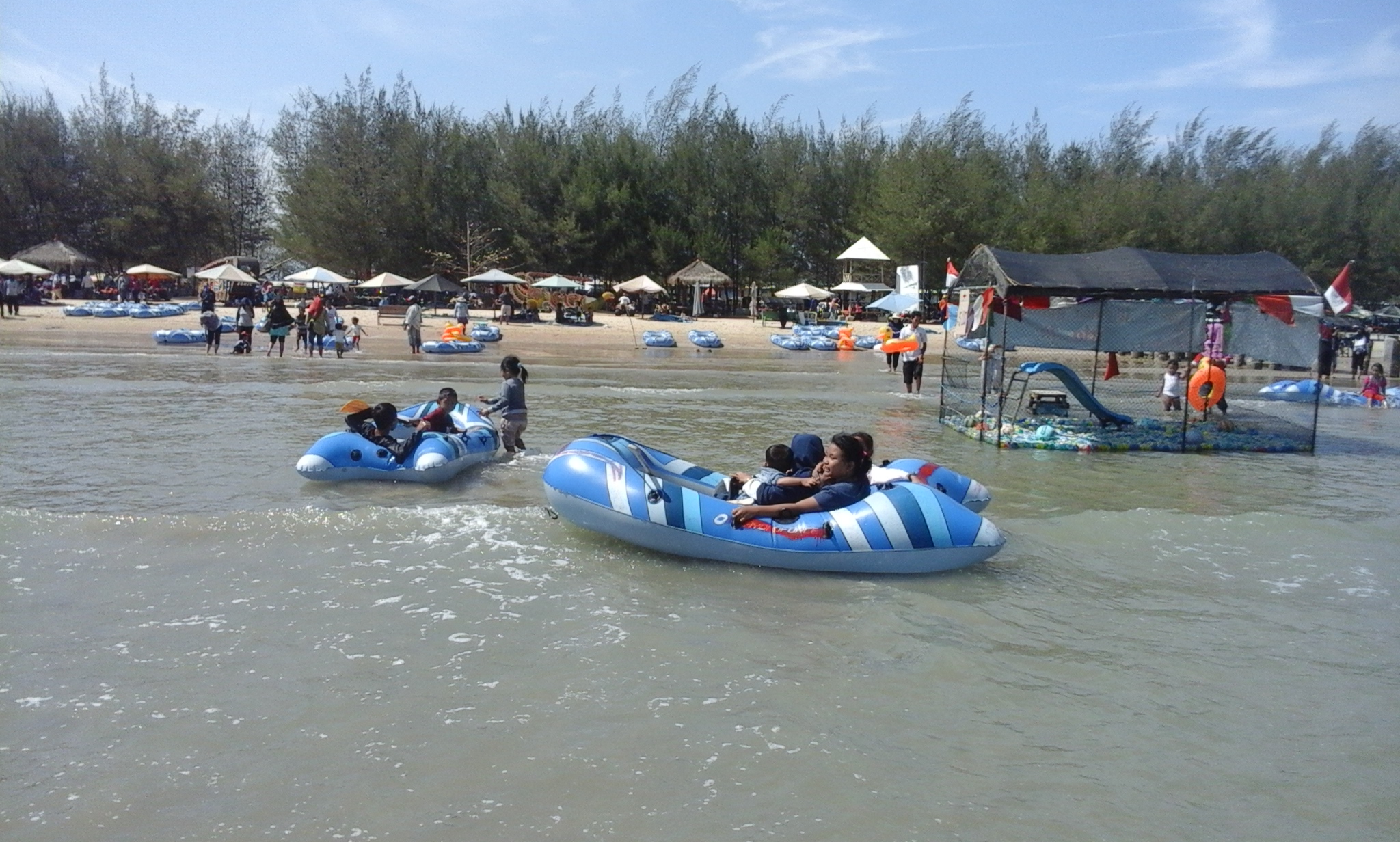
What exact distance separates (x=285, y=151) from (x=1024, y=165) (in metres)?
35.0

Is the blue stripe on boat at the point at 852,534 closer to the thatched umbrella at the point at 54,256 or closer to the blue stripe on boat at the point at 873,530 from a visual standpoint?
the blue stripe on boat at the point at 873,530

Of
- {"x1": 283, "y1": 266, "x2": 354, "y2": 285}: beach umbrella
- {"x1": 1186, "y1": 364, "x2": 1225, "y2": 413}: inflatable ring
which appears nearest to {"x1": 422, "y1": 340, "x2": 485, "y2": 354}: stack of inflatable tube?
{"x1": 283, "y1": 266, "x2": 354, "y2": 285}: beach umbrella

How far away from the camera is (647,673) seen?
5926 mm

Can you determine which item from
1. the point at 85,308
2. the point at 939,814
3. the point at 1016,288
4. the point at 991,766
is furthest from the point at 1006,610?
the point at 85,308

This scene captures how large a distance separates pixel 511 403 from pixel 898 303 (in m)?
25.6

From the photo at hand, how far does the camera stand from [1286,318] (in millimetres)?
13336

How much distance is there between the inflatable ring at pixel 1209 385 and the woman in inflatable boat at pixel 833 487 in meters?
8.70

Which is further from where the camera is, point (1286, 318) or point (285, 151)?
point (285, 151)

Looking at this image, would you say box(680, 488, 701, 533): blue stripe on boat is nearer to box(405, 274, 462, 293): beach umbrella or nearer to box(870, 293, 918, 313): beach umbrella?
box(870, 293, 918, 313): beach umbrella

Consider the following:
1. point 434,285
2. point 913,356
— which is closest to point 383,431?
point 913,356

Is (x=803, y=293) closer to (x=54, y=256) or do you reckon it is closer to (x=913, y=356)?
(x=913, y=356)

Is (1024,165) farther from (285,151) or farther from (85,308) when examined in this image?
(85,308)

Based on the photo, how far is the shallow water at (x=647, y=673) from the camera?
456 cm

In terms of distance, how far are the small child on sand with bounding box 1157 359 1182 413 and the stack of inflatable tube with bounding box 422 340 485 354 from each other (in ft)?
57.0
